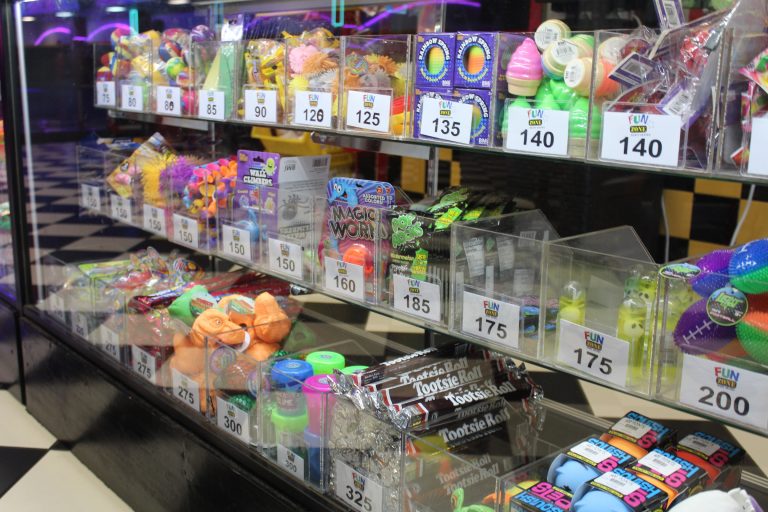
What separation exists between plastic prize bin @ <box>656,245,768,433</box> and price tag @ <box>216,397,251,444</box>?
1.08m

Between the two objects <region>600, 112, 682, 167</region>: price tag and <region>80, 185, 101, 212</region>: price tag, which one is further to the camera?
<region>80, 185, 101, 212</region>: price tag

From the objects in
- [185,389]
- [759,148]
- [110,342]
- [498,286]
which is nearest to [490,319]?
[498,286]

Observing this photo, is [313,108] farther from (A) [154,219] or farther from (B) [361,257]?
(A) [154,219]

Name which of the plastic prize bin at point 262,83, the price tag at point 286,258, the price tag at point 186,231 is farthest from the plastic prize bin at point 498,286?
the price tag at point 186,231

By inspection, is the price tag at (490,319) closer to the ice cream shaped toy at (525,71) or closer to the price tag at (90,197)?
the ice cream shaped toy at (525,71)

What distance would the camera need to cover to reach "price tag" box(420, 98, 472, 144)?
1.44 meters

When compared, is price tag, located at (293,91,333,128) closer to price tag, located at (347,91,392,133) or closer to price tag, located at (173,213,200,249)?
price tag, located at (347,91,392,133)

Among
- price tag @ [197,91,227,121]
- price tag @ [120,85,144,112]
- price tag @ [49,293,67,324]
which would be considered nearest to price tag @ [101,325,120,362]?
price tag @ [49,293,67,324]

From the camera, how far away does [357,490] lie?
1.61 metres

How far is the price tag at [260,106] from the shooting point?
195cm

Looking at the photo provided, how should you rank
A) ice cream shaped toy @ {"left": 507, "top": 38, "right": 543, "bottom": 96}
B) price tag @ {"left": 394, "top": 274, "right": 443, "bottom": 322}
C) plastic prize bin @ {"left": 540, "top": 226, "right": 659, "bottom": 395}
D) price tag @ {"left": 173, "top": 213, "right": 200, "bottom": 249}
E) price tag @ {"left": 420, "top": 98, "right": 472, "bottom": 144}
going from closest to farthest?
1. plastic prize bin @ {"left": 540, "top": 226, "right": 659, "bottom": 395}
2. ice cream shaped toy @ {"left": 507, "top": 38, "right": 543, "bottom": 96}
3. price tag @ {"left": 420, "top": 98, "right": 472, "bottom": 144}
4. price tag @ {"left": 394, "top": 274, "right": 443, "bottom": 322}
5. price tag @ {"left": 173, "top": 213, "right": 200, "bottom": 249}

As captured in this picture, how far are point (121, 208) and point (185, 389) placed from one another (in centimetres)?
82

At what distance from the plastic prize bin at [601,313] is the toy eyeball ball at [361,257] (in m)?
0.46

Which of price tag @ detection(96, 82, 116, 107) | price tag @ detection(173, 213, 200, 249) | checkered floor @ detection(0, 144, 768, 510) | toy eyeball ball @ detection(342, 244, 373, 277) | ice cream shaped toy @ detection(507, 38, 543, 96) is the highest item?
ice cream shaped toy @ detection(507, 38, 543, 96)
